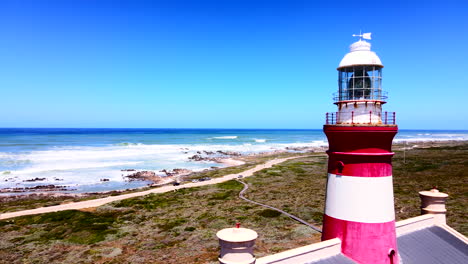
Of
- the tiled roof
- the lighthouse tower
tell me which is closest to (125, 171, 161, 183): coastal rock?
the tiled roof

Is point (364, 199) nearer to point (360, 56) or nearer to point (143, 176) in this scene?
point (360, 56)

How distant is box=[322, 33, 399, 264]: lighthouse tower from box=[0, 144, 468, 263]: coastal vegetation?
10.4 m

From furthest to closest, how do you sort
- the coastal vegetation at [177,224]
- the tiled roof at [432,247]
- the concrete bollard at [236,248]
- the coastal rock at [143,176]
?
1. the coastal rock at [143,176]
2. the coastal vegetation at [177,224]
3. the tiled roof at [432,247]
4. the concrete bollard at [236,248]

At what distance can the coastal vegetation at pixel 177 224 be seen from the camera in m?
16.5

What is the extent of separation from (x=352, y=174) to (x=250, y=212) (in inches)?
722

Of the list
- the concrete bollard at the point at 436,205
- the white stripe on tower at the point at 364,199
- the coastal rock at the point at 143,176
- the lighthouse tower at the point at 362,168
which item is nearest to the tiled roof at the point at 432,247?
the concrete bollard at the point at 436,205

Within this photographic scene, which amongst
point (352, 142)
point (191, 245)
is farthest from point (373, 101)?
point (191, 245)

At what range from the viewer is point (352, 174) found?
6398 mm

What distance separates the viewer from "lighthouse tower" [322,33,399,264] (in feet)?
20.8

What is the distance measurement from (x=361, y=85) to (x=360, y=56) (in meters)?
0.65

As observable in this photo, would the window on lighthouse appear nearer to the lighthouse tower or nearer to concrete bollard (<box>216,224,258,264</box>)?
the lighthouse tower

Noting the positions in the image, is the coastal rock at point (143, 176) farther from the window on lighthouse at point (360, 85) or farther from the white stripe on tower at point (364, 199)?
the window on lighthouse at point (360, 85)

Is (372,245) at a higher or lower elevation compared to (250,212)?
higher

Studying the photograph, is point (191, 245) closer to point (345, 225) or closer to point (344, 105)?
point (345, 225)
